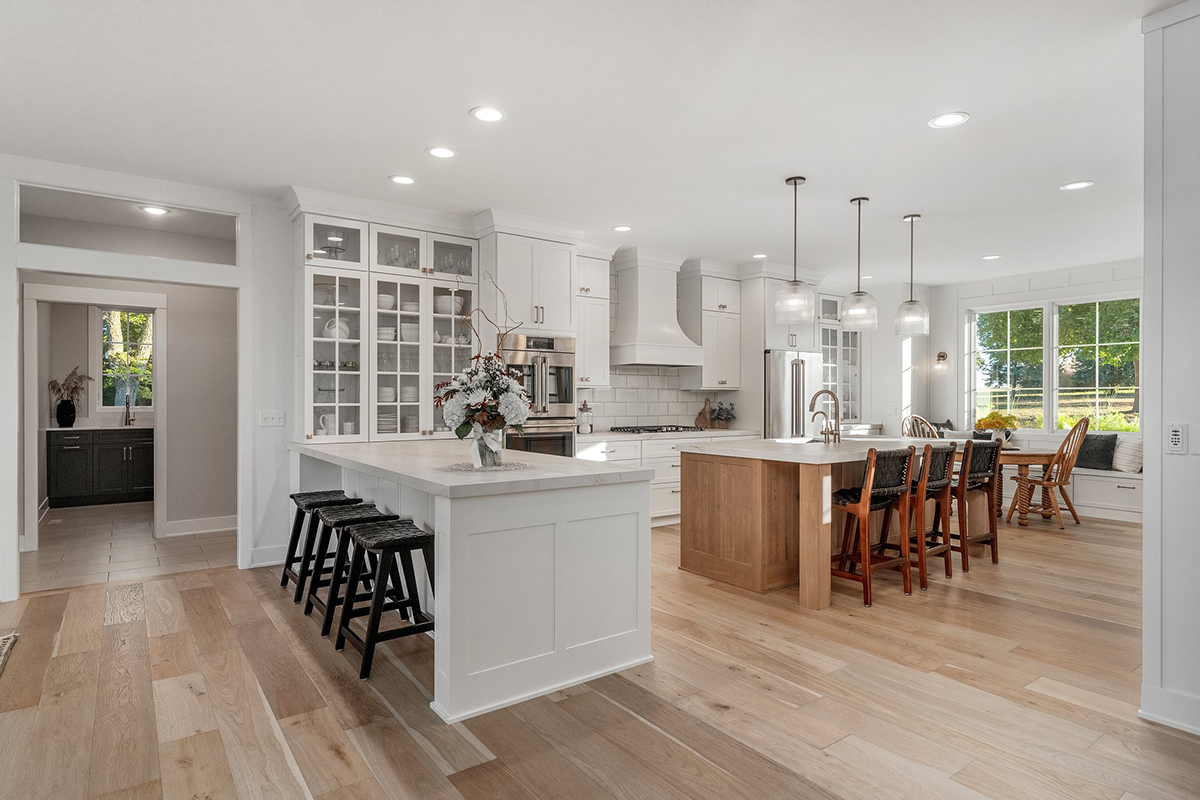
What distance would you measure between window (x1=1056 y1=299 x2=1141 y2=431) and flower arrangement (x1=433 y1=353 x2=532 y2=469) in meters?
6.76

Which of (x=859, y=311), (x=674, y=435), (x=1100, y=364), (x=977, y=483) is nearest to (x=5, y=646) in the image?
(x=674, y=435)

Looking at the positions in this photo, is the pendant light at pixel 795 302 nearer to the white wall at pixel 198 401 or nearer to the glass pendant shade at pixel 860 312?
the glass pendant shade at pixel 860 312

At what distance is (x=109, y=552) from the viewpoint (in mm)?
5008

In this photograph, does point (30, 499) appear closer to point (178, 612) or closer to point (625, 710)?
point (178, 612)

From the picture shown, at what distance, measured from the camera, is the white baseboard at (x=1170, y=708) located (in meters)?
2.28

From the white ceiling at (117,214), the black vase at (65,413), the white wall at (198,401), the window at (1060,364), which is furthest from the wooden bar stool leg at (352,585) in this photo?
the window at (1060,364)

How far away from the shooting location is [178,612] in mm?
3625

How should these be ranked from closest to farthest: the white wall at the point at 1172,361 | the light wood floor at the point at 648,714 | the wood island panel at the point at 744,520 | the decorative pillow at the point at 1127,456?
the light wood floor at the point at 648,714, the white wall at the point at 1172,361, the wood island panel at the point at 744,520, the decorative pillow at the point at 1127,456

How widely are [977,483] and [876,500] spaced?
1.41 meters

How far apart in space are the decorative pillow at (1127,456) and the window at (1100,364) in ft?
1.33

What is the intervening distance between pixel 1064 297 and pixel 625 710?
23.2 feet

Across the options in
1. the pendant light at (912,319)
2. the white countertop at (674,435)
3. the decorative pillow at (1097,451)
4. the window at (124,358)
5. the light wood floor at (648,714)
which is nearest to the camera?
the light wood floor at (648,714)

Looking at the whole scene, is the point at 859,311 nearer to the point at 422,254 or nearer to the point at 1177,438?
the point at 1177,438

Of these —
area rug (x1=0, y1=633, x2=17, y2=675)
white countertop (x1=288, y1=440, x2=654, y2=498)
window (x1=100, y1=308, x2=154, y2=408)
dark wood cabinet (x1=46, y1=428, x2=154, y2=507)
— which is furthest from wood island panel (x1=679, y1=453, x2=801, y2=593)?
window (x1=100, y1=308, x2=154, y2=408)
